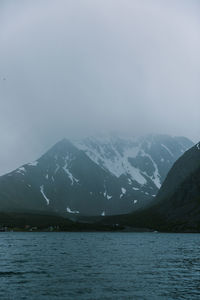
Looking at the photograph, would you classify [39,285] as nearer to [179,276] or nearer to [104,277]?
[104,277]

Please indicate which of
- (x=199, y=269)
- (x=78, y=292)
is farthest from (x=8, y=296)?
(x=199, y=269)

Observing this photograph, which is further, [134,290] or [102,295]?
A: [134,290]

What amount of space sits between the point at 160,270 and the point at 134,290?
65.3 feet

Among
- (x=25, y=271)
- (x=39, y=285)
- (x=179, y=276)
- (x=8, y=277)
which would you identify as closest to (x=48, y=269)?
(x=25, y=271)

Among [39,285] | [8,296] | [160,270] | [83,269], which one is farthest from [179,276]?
[8,296]

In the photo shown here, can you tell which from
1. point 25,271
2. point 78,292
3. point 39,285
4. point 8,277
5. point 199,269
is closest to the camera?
point 78,292

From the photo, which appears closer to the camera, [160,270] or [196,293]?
[196,293]

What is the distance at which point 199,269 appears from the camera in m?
71.1

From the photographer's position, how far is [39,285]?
173 ft

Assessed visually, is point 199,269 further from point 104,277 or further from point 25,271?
point 25,271

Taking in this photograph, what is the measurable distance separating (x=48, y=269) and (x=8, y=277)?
11.6m

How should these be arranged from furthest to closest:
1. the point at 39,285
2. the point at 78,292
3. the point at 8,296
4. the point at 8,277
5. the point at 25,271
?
1. the point at 25,271
2. the point at 8,277
3. the point at 39,285
4. the point at 78,292
5. the point at 8,296

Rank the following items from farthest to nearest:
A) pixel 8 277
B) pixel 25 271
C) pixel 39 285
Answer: pixel 25 271, pixel 8 277, pixel 39 285

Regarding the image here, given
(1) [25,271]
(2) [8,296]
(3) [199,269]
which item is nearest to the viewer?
(2) [8,296]
